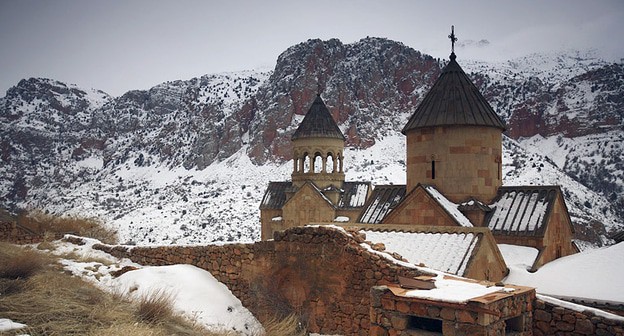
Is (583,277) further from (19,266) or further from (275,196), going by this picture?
(275,196)

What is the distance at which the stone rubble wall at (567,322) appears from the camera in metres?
4.68

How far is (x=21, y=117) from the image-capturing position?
69500 mm

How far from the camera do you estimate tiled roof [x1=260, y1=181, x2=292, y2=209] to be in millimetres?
21328

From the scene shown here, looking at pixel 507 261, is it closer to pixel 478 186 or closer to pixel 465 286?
pixel 478 186

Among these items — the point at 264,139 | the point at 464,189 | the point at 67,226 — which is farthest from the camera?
the point at 264,139

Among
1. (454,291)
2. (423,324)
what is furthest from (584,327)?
(423,324)

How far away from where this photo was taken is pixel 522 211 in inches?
396

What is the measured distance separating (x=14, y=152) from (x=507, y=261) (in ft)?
224

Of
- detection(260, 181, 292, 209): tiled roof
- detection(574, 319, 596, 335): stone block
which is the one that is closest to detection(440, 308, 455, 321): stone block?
detection(574, 319, 596, 335): stone block

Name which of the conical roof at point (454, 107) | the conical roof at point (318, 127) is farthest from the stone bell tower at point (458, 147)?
the conical roof at point (318, 127)

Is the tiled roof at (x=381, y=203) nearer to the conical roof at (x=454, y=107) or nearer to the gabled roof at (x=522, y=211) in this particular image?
the conical roof at (x=454, y=107)

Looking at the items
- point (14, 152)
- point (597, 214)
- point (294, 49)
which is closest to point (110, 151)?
point (14, 152)

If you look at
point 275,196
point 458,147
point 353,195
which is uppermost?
point 458,147

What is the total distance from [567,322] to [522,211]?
557 cm
